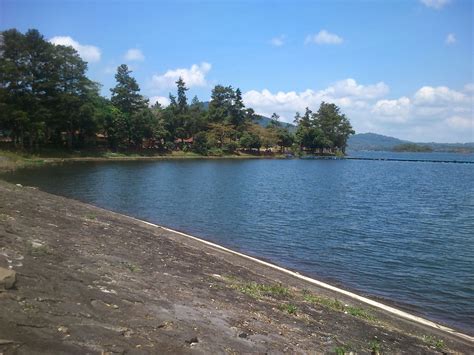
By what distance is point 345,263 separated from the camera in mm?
21453

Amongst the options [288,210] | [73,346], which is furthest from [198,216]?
[73,346]

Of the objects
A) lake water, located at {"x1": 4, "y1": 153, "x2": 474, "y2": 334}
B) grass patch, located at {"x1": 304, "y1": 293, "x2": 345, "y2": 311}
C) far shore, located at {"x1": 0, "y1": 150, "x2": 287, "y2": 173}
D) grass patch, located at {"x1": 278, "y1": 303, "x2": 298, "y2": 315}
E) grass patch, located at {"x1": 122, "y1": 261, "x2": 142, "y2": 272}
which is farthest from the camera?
far shore, located at {"x1": 0, "y1": 150, "x2": 287, "y2": 173}

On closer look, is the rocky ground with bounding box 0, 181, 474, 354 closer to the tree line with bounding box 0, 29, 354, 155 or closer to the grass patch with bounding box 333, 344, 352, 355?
the grass patch with bounding box 333, 344, 352, 355

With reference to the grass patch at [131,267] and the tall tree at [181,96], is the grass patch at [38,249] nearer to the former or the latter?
the grass patch at [131,267]

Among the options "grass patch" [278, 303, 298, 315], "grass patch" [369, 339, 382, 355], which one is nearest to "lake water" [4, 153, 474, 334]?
"grass patch" [369, 339, 382, 355]

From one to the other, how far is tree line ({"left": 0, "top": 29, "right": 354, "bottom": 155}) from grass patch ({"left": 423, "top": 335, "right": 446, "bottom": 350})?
7629 centimetres

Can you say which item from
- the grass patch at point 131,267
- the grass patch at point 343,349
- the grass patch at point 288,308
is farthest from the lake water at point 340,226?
the grass patch at point 131,267

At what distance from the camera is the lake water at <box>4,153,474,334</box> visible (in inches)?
721

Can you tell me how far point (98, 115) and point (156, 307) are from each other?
92449 mm

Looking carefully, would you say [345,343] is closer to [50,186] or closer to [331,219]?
[331,219]

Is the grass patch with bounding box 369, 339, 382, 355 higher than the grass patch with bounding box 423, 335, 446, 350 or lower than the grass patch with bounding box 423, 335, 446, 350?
higher

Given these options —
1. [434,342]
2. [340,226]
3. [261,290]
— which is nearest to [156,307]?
[261,290]

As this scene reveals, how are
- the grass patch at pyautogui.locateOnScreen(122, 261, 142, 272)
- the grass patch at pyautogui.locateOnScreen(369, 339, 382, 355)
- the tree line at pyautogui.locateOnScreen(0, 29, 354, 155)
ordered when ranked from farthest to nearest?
the tree line at pyautogui.locateOnScreen(0, 29, 354, 155) < the grass patch at pyautogui.locateOnScreen(122, 261, 142, 272) < the grass patch at pyautogui.locateOnScreen(369, 339, 382, 355)

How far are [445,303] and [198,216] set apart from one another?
829 inches
